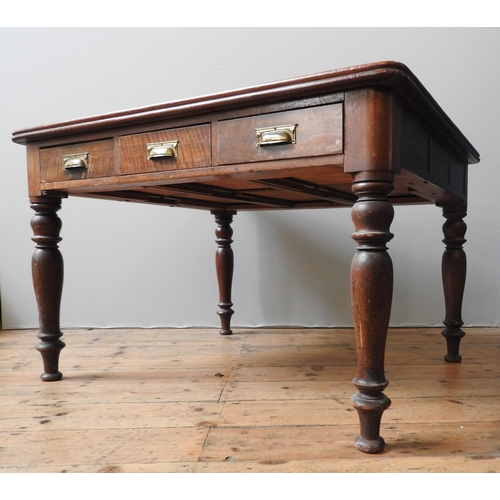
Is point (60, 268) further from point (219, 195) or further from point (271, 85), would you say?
point (271, 85)

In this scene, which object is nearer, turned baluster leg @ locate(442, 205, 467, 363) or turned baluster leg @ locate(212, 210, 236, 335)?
turned baluster leg @ locate(442, 205, 467, 363)

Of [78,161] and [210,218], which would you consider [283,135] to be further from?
[210,218]

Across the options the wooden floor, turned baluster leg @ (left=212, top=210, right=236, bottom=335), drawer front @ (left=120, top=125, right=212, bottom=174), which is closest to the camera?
the wooden floor

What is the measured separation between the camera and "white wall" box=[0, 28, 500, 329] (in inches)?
88.9

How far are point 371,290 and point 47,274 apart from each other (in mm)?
1075

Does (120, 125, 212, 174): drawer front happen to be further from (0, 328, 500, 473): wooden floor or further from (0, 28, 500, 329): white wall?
(0, 28, 500, 329): white wall

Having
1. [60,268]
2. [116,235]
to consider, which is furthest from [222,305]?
[60,268]

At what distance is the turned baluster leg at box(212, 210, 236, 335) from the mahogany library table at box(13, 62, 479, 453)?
498 mm

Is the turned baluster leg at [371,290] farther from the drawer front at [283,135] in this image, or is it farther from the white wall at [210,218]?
the white wall at [210,218]

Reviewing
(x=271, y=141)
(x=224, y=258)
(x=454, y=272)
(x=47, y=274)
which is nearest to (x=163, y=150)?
(x=271, y=141)

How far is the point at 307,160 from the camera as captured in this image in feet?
3.44

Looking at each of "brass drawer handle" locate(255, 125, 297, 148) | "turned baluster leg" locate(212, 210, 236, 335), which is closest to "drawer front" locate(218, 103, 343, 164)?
"brass drawer handle" locate(255, 125, 297, 148)

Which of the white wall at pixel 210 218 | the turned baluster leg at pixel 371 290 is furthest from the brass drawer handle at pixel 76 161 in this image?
the white wall at pixel 210 218

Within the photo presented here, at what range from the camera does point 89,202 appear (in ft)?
8.11
